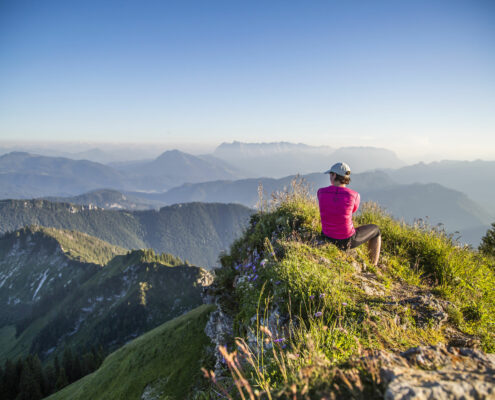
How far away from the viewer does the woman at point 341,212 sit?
5656mm

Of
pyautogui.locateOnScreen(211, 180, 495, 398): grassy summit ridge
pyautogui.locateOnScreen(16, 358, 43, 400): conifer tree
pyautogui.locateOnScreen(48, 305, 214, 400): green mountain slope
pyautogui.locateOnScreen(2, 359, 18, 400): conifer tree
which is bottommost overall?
pyautogui.locateOnScreen(2, 359, 18, 400): conifer tree

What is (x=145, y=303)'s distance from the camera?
130 metres

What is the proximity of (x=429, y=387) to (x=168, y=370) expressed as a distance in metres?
7.91

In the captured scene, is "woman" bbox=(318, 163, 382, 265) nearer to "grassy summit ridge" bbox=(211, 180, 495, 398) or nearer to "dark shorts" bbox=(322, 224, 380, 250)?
"dark shorts" bbox=(322, 224, 380, 250)

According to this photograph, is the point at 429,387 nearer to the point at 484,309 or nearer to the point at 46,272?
the point at 484,309

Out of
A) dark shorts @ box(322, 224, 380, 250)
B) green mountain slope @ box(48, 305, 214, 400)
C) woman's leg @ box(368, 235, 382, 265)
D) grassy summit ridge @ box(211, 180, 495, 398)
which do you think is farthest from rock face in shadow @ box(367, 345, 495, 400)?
green mountain slope @ box(48, 305, 214, 400)

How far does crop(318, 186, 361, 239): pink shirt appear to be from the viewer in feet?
18.5

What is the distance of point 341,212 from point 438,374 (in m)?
3.95

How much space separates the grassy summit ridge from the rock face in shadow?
321 mm

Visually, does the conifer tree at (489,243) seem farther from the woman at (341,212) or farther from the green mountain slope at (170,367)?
the green mountain slope at (170,367)

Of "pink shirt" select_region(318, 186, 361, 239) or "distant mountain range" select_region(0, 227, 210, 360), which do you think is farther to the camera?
"distant mountain range" select_region(0, 227, 210, 360)

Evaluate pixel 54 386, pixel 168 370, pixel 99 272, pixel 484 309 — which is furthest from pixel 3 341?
pixel 484 309

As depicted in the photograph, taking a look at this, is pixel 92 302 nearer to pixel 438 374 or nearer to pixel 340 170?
pixel 340 170

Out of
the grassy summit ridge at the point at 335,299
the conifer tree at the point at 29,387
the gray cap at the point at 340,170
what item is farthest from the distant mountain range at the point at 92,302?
the gray cap at the point at 340,170
